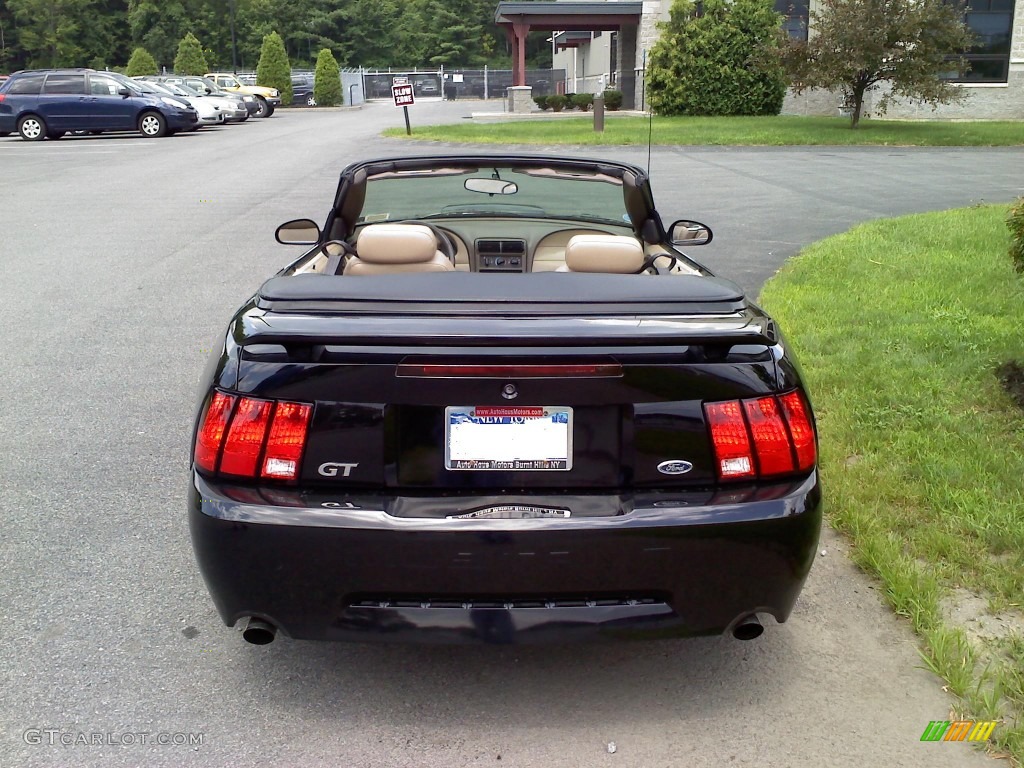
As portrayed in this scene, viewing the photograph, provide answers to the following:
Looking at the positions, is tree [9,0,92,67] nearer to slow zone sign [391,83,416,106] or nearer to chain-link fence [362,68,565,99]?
chain-link fence [362,68,565,99]

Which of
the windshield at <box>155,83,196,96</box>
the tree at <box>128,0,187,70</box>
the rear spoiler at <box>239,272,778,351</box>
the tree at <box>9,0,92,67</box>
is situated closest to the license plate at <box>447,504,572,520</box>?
the rear spoiler at <box>239,272,778,351</box>

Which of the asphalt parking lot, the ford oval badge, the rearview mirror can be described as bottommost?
the asphalt parking lot

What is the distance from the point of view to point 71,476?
4.70m

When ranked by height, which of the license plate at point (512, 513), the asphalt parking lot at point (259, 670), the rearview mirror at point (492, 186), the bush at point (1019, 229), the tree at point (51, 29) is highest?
the tree at point (51, 29)

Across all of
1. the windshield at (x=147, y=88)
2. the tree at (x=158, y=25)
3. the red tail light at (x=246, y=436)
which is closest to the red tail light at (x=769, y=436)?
the red tail light at (x=246, y=436)

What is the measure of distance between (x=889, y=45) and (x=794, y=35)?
10.7 meters

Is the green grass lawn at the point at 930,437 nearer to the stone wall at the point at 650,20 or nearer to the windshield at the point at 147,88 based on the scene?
the windshield at the point at 147,88

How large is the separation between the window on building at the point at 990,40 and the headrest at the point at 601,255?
33.9m

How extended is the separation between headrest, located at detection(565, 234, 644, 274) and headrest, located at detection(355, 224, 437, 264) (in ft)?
1.78

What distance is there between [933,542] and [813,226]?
29.2 ft

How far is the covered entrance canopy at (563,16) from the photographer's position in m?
38.2

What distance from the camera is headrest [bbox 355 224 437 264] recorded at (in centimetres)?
374

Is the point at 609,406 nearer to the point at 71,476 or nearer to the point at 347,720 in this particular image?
the point at 347,720

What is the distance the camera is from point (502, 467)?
2670 mm
